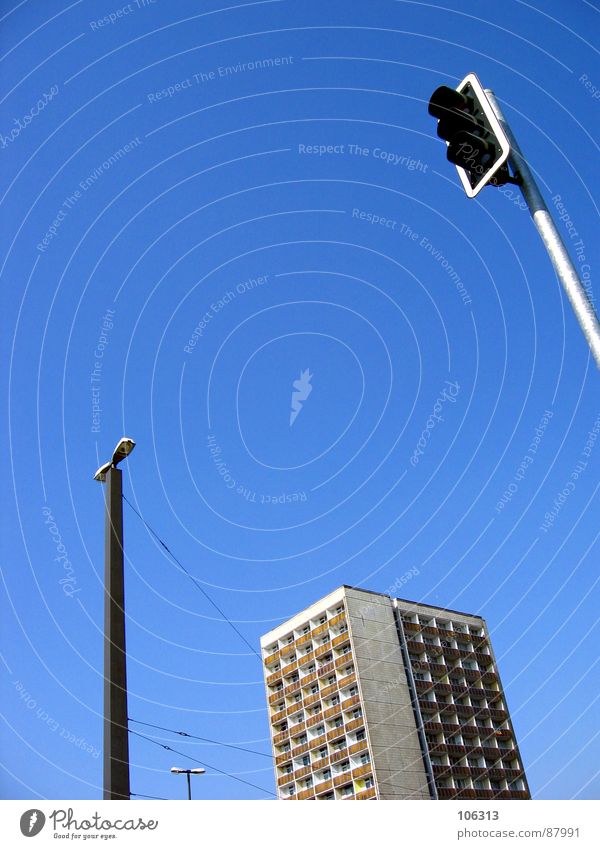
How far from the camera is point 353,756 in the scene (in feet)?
229

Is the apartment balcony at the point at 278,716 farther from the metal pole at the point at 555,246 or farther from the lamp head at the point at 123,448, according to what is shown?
the metal pole at the point at 555,246

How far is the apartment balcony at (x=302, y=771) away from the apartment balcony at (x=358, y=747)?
24.2 feet

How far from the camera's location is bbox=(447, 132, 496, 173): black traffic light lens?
4.82 metres

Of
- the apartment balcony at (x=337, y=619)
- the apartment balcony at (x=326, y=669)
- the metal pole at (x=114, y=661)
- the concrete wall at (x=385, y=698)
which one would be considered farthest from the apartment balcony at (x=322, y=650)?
the metal pole at (x=114, y=661)

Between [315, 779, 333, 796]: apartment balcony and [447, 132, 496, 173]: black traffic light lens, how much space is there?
75.9m

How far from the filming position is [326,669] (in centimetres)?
7675

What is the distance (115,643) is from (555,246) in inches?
224

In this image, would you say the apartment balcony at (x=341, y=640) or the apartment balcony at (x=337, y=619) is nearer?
the apartment balcony at (x=341, y=640)

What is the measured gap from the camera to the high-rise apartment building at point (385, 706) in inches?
2785

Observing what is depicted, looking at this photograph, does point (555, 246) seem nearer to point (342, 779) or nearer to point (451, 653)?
point (342, 779)

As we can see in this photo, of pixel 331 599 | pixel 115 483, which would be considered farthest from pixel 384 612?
pixel 115 483
